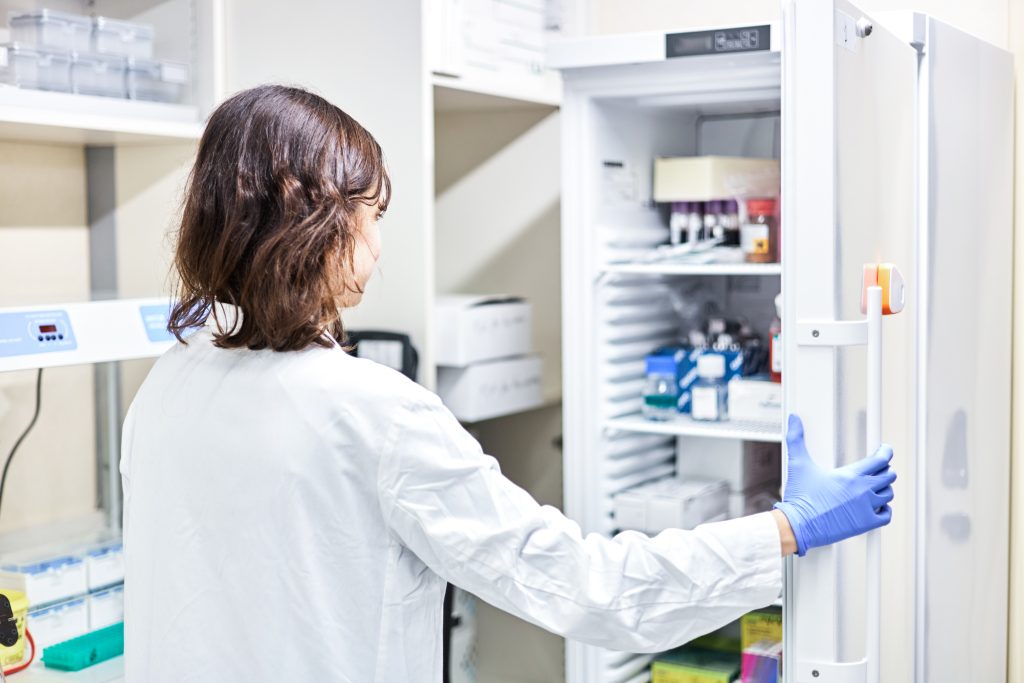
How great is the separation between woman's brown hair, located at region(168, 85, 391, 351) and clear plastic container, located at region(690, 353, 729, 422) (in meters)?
1.13

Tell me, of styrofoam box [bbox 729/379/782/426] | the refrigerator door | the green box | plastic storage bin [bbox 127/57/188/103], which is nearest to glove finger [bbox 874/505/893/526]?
the refrigerator door

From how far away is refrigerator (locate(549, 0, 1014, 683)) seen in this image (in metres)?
1.34

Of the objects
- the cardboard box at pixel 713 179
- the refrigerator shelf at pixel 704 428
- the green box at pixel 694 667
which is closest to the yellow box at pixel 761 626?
the green box at pixel 694 667

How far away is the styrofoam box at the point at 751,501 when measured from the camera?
96.0 inches

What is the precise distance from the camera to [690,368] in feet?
7.70

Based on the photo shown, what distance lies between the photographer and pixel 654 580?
4.33 ft

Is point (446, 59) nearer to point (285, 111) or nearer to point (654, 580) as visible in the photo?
point (285, 111)

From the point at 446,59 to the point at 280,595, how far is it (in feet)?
4.10

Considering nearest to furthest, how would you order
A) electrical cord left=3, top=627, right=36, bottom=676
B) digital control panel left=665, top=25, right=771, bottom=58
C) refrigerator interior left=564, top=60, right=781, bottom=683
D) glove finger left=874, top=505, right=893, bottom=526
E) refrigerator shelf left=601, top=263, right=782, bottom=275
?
glove finger left=874, top=505, right=893, bottom=526 → electrical cord left=3, top=627, right=36, bottom=676 → digital control panel left=665, top=25, right=771, bottom=58 → refrigerator shelf left=601, top=263, right=782, bottom=275 → refrigerator interior left=564, top=60, right=781, bottom=683

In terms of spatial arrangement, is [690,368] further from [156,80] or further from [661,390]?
[156,80]

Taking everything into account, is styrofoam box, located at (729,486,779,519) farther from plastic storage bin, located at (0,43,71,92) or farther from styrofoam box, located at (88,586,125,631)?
plastic storage bin, located at (0,43,71,92)

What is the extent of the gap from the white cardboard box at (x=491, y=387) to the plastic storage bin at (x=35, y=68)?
0.94 metres

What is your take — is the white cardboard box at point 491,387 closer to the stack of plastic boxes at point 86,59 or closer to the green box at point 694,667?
the green box at point 694,667

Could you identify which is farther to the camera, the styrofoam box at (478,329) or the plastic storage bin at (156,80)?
the styrofoam box at (478,329)
